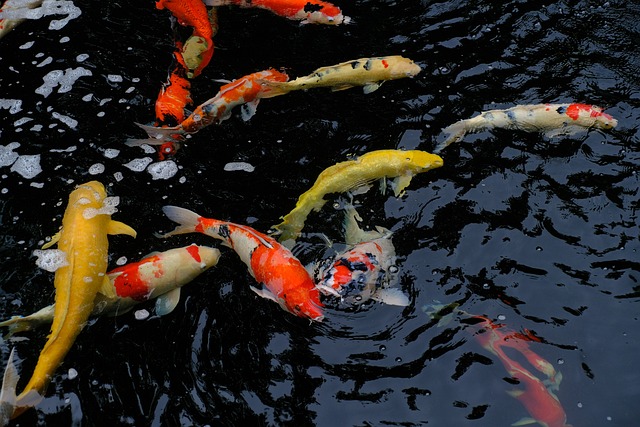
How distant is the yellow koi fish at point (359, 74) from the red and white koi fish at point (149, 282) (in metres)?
1.78

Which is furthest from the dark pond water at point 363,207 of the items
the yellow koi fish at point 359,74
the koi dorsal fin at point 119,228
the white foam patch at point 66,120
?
the koi dorsal fin at point 119,228

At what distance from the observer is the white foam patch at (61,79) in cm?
601

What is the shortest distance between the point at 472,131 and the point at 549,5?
1998 mm

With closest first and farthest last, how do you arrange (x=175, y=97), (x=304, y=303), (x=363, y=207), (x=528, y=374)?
1. (x=528, y=374)
2. (x=304, y=303)
3. (x=363, y=207)
4. (x=175, y=97)

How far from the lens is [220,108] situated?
5398mm

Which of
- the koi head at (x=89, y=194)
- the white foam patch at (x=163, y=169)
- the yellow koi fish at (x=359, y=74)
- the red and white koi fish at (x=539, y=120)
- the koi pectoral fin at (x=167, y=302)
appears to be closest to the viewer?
the koi pectoral fin at (x=167, y=302)

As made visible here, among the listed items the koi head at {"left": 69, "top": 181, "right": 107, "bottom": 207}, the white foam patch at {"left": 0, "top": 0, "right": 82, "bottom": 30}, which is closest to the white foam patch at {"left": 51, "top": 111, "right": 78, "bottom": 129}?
the koi head at {"left": 69, "top": 181, "right": 107, "bottom": 207}

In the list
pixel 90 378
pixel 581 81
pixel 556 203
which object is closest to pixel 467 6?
pixel 581 81

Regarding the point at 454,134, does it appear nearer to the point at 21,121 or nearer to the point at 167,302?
the point at 167,302

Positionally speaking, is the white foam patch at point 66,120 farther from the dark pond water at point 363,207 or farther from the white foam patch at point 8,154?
the white foam patch at point 8,154

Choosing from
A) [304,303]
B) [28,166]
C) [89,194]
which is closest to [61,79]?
[28,166]

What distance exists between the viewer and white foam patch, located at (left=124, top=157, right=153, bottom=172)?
5280mm

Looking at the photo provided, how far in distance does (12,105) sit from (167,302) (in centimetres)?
285

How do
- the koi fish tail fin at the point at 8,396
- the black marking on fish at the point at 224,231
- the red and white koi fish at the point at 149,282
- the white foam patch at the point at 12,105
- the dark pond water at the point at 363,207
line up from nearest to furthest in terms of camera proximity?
the koi fish tail fin at the point at 8,396
the dark pond water at the point at 363,207
the red and white koi fish at the point at 149,282
the black marking on fish at the point at 224,231
the white foam patch at the point at 12,105
